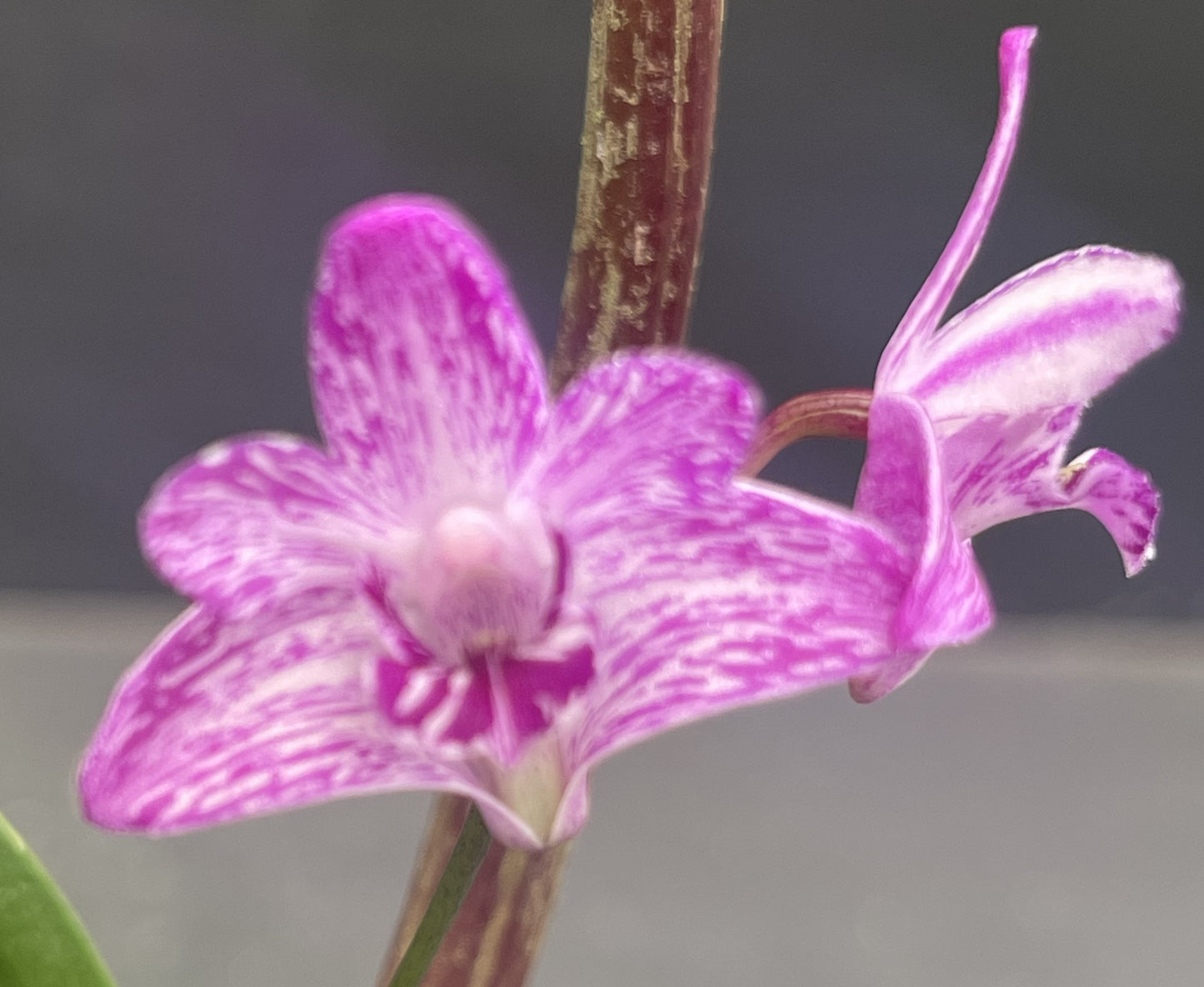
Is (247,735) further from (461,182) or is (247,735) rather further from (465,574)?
(461,182)

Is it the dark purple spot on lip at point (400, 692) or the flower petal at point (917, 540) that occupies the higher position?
the flower petal at point (917, 540)

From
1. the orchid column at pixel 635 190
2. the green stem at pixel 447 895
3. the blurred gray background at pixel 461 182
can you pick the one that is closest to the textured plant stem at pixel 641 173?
the orchid column at pixel 635 190

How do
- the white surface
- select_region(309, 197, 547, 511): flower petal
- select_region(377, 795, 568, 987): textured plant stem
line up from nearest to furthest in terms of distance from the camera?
select_region(309, 197, 547, 511): flower petal
select_region(377, 795, 568, 987): textured plant stem
the white surface

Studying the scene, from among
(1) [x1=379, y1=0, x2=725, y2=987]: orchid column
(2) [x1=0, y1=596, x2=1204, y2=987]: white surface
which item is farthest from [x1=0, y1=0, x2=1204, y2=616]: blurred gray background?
(1) [x1=379, y1=0, x2=725, y2=987]: orchid column

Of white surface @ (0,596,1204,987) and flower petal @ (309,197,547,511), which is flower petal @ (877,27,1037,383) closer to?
flower petal @ (309,197,547,511)

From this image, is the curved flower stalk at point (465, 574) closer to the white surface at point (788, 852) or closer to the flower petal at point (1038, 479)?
the flower petal at point (1038, 479)

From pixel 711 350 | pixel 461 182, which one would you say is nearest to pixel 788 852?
pixel 711 350
